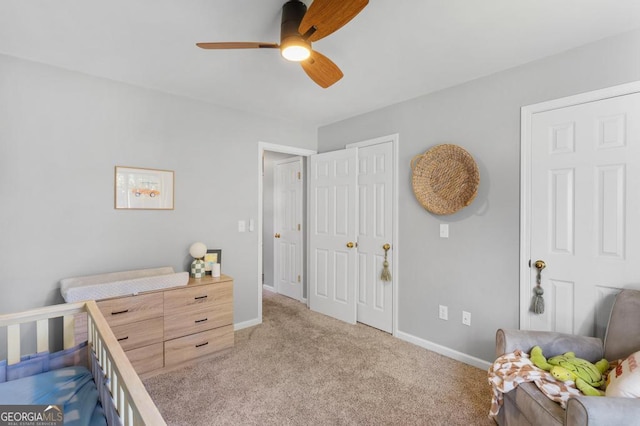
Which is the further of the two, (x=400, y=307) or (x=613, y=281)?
(x=400, y=307)

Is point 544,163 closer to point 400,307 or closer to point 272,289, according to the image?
point 400,307

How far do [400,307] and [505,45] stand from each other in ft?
7.86

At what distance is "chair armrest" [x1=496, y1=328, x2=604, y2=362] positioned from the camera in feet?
5.77

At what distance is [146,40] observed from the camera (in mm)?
1972

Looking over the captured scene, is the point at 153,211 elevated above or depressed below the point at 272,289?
above

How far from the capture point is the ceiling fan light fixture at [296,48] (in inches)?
61.2

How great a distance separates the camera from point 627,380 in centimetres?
131

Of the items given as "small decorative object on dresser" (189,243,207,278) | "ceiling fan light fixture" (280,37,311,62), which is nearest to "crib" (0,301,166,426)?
"small decorative object on dresser" (189,243,207,278)

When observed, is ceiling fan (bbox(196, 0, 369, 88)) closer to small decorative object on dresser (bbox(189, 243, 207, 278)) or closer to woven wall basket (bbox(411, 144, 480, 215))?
woven wall basket (bbox(411, 144, 480, 215))

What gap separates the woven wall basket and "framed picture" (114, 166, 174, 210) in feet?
7.71

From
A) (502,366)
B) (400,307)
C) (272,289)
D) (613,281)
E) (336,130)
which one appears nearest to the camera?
(502,366)

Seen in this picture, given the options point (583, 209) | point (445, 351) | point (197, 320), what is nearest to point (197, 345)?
point (197, 320)

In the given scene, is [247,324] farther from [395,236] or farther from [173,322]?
[395,236]

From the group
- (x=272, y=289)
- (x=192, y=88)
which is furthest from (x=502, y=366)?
(x=272, y=289)
